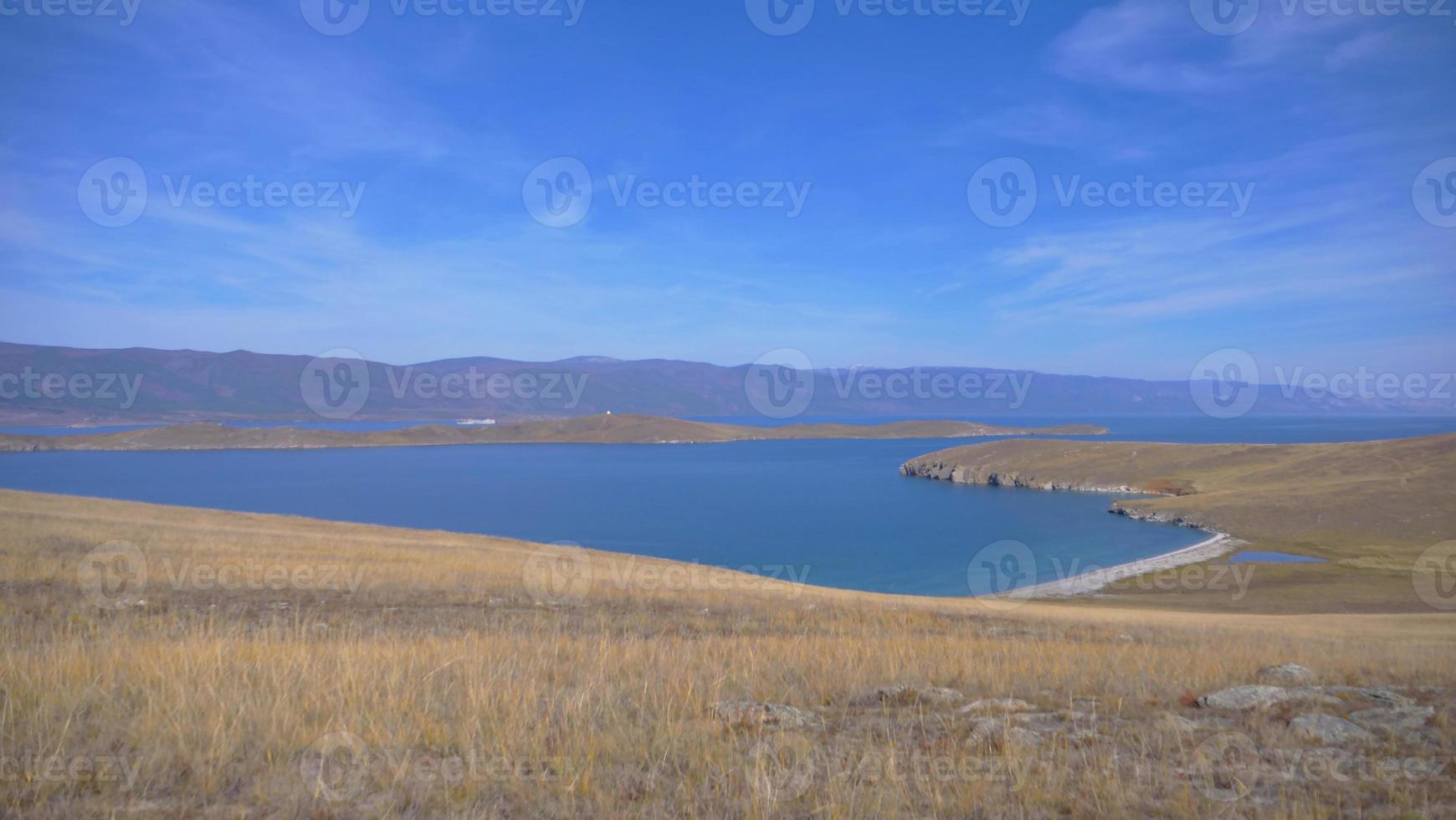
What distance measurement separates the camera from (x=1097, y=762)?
4.30 metres

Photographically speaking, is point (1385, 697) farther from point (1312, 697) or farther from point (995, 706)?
point (995, 706)

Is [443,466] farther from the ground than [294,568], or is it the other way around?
[294,568]

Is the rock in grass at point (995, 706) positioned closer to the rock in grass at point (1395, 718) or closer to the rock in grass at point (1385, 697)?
the rock in grass at point (1395, 718)

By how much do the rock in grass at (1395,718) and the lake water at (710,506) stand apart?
30205 mm

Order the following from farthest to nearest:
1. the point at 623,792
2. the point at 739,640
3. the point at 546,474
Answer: the point at 546,474 < the point at 739,640 < the point at 623,792

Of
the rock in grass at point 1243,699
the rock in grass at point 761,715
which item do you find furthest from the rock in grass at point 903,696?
the rock in grass at point 1243,699

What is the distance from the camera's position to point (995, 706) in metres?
5.61

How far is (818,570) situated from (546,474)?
66.5m

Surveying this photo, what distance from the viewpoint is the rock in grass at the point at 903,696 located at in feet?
18.9

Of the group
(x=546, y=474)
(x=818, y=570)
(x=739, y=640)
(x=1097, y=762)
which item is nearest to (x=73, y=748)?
(x=1097, y=762)

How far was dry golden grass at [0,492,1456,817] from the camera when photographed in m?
3.71

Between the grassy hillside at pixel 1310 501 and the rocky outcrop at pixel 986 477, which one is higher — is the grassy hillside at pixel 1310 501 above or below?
above

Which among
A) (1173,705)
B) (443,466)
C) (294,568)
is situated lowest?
(443,466)

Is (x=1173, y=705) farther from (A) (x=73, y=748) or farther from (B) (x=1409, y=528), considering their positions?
(B) (x=1409, y=528)
